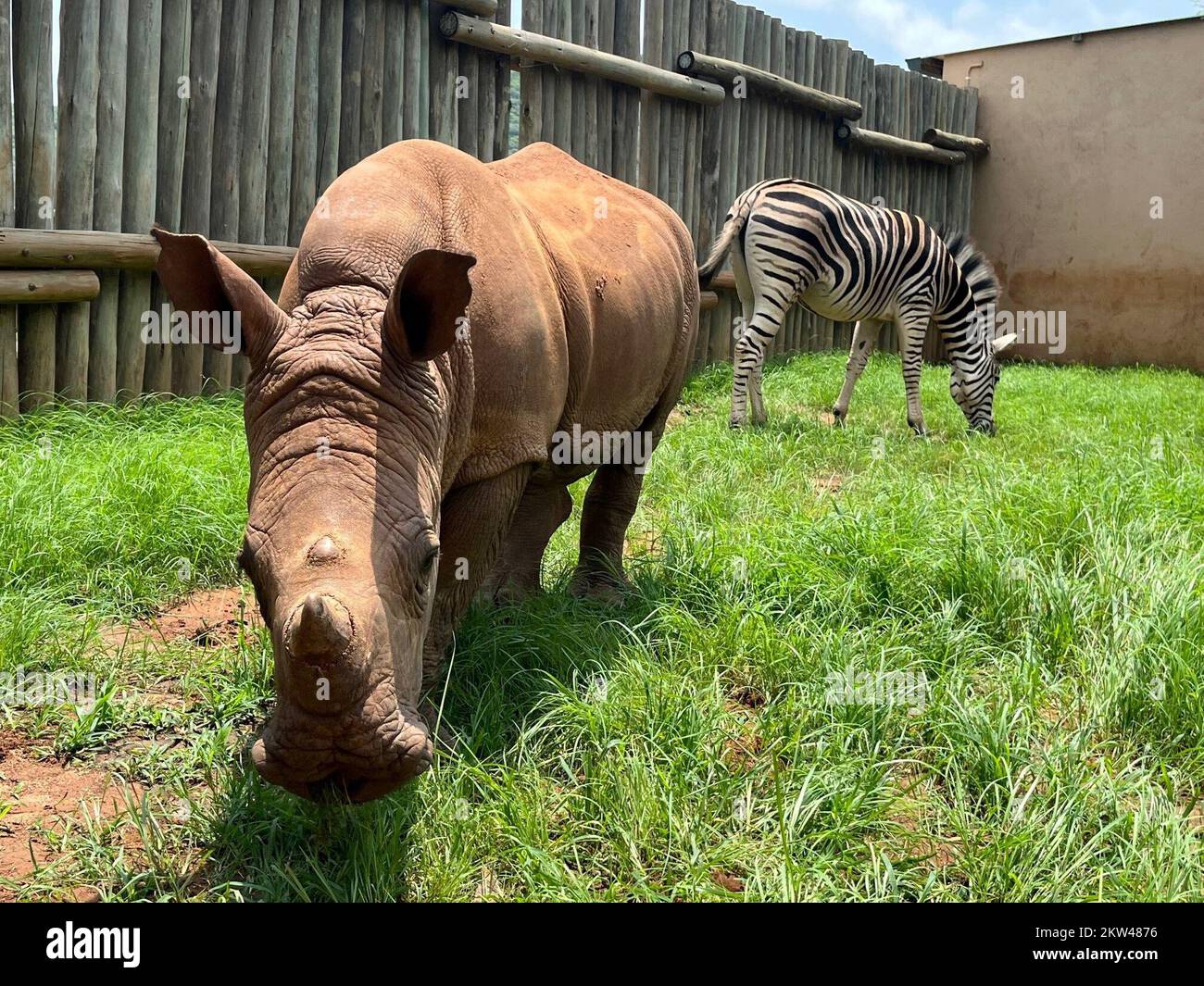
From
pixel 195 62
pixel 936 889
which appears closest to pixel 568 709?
pixel 936 889

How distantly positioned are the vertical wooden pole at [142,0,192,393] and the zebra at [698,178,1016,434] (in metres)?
4.46

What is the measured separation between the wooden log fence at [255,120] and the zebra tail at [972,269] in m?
2.55

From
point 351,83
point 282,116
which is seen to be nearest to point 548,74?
point 351,83

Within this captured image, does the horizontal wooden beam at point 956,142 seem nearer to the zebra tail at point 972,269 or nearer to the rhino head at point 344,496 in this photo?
the zebra tail at point 972,269

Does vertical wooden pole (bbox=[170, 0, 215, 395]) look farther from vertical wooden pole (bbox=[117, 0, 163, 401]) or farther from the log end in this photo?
the log end

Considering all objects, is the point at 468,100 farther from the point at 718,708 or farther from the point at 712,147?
the point at 718,708

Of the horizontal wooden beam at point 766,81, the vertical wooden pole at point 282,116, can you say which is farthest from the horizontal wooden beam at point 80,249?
the horizontal wooden beam at point 766,81

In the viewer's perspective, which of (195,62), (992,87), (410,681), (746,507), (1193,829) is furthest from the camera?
(992,87)

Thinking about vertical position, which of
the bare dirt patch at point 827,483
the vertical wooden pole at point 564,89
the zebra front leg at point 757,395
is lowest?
the bare dirt patch at point 827,483

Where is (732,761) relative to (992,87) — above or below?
below

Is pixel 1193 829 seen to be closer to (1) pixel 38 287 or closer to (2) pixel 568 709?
(2) pixel 568 709

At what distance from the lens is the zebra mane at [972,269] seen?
39.0 ft

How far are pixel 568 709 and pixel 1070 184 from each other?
17099mm
